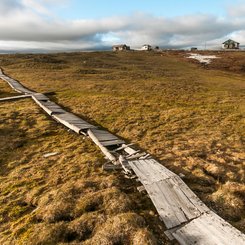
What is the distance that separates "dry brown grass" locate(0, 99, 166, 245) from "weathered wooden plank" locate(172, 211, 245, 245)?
0.79 m

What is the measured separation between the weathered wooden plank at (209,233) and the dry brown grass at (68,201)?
79 cm

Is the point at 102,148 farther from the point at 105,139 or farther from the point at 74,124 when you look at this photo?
the point at 74,124

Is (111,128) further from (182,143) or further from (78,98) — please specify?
(78,98)

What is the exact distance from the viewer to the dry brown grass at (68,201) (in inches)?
366

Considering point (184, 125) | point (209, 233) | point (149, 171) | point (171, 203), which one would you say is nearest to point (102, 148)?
point (149, 171)

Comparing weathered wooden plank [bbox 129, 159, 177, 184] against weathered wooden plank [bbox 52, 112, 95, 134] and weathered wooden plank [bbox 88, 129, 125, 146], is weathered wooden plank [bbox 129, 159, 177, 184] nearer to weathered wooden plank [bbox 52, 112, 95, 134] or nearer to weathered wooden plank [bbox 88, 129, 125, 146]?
weathered wooden plank [bbox 88, 129, 125, 146]

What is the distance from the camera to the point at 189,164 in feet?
48.3

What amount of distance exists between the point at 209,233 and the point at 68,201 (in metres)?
5.53

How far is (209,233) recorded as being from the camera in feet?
29.1

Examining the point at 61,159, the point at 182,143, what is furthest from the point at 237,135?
the point at 61,159

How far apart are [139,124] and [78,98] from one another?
13.3 metres

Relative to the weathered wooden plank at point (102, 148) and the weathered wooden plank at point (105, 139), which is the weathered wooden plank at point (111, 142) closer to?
the weathered wooden plank at point (105, 139)

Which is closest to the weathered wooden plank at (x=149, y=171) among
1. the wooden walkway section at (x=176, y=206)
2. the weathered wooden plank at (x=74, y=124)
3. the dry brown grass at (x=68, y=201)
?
the wooden walkway section at (x=176, y=206)

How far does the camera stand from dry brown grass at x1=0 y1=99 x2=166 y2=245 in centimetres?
930
